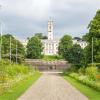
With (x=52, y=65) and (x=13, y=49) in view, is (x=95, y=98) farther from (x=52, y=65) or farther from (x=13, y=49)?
(x=52, y=65)

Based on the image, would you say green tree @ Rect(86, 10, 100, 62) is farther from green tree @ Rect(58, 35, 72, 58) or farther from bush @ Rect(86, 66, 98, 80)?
green tree @ Rect(58, 35, 72, 58)

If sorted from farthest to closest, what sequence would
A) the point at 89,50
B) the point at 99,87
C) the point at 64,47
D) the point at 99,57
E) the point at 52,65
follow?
the point at 64,47
the point at 52,65
the point at 89,50
the point at 99,57
the point at 99,87

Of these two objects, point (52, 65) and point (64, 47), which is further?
point (64, 47)

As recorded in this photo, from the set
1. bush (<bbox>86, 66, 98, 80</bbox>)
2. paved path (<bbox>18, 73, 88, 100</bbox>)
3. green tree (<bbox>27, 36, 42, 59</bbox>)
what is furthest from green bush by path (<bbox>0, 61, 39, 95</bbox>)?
green tree (<bbox>27, 36, 42, 59</bbox>)

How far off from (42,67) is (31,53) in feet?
76.8

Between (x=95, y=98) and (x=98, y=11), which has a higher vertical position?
(x=98, y=11)

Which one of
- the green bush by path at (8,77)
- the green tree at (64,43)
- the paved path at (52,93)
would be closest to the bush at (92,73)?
the green bush by path at (8,77)

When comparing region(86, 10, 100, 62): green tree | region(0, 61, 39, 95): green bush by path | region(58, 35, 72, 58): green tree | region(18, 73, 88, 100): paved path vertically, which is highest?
region(58, 35, 72, 58): green tree

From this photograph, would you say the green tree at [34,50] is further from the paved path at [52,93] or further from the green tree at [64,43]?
the paved path at [52,93]

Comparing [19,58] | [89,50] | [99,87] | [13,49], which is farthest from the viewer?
[13,49]


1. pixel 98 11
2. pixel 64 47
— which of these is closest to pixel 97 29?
pixel 98 11

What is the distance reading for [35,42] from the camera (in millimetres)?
179500

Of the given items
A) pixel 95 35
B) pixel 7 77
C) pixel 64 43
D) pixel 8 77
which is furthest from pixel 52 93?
pixel 64 43

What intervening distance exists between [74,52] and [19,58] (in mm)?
48115
